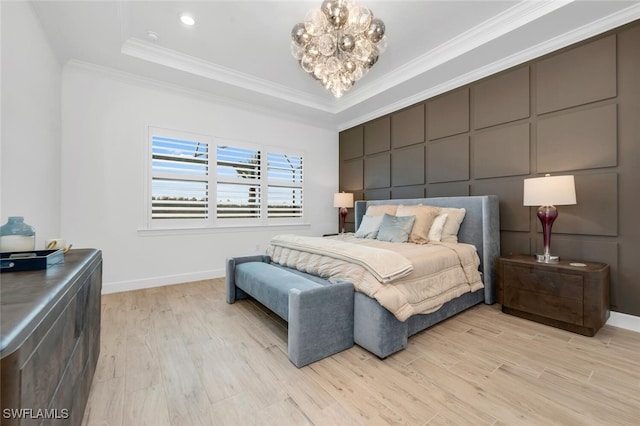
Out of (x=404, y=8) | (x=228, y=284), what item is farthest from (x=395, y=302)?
(x=404, y=8)

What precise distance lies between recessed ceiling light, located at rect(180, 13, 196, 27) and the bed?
2661mm

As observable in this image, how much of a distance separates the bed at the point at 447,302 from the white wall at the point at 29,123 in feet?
7.33

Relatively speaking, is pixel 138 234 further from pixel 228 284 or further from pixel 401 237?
pixel 401 237

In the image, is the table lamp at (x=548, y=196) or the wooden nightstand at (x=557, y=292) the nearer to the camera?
the wooden nightstand at (x=557, y=292)

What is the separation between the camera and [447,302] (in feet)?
8.40

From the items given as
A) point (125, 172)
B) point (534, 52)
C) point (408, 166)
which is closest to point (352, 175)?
point (408, 166)

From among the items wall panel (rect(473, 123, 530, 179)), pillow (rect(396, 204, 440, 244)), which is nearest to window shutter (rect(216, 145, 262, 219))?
pillow (rect(396, 204, 440, 244))

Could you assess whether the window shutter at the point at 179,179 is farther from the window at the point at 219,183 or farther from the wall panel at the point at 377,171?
the wall panel at the point at 377,171

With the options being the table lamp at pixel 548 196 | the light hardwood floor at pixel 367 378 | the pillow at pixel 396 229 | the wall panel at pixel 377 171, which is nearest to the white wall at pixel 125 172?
the light hardwood floor at pixel 367 378

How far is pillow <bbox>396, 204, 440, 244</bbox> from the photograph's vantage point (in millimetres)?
3157

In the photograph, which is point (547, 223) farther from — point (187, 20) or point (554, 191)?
point (187, 20)

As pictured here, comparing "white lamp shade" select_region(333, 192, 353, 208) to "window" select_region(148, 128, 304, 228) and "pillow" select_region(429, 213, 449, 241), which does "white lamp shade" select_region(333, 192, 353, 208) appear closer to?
"window" select_region(148, 128, 304, 228)

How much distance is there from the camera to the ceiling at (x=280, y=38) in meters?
2.55

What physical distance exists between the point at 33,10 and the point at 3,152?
4.78 feet
